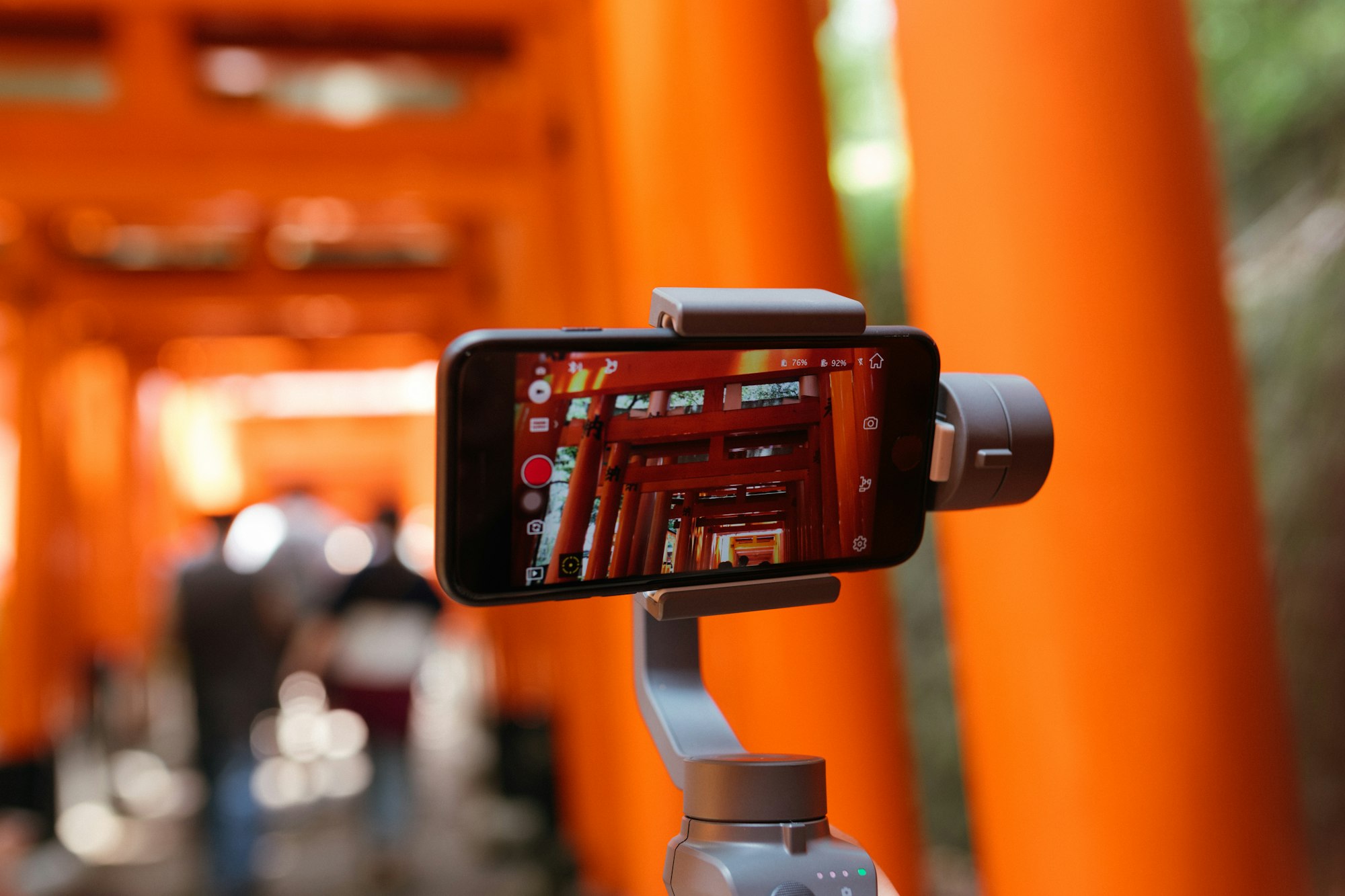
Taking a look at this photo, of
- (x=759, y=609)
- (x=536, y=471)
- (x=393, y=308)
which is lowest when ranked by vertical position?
(x=759, y=609)

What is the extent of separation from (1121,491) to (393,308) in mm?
4916

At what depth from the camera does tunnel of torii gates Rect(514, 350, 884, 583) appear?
2.47ft

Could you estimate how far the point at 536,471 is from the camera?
0.75 metres

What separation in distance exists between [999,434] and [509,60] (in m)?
3.29

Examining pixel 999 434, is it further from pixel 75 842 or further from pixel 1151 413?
pixel 75 842

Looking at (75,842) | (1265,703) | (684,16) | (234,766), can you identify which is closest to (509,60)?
(684,16)

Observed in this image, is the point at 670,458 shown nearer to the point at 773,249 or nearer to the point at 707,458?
the point at 707,458

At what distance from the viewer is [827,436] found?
0.82 m

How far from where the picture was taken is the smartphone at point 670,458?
2.37 feet

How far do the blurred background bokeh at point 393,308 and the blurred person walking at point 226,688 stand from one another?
0.01m

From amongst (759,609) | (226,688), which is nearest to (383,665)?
(226,688)

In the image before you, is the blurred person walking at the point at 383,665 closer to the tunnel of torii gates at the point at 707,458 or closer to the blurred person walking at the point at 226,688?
the blurred person walking at the point at 226,688

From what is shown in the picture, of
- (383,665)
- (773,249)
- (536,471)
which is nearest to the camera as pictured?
(536,471)

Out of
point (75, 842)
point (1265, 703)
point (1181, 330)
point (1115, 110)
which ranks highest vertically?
point (1115, 110)
